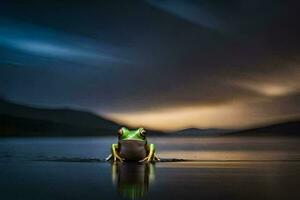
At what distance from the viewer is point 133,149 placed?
11.0 metres

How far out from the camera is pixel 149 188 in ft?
20.7

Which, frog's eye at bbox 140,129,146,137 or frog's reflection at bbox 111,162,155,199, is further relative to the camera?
frog's eye at bbox 140,129,146,137

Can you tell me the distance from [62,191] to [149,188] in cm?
92

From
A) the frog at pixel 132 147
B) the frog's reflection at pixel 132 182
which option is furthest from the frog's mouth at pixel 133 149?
the frog's reflection at pixel 132 182

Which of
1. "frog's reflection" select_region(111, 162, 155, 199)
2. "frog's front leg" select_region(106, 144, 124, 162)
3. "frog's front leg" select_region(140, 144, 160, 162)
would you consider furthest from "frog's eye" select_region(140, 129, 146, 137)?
"frog's reflection" select_region(111, 162, 155, 199)

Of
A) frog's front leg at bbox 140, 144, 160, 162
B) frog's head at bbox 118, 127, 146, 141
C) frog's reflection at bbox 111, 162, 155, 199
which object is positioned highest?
frog's head at bbox 118, 127, 146, 141

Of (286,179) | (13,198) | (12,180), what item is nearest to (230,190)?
(286,179)

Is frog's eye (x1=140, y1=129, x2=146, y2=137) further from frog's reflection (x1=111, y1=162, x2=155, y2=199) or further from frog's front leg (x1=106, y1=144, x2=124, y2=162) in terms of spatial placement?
frog's reflection (x1=111, y1=162, x2=155, y2=199)

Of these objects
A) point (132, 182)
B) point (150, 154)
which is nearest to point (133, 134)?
point (150, 154)

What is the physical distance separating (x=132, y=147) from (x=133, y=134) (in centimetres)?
26

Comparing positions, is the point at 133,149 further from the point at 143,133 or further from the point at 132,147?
the point at 143,133

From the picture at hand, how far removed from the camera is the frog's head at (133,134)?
35.4ft

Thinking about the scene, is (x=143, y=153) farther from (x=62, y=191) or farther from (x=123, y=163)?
(x=62, y=191)

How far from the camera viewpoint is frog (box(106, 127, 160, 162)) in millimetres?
10797
